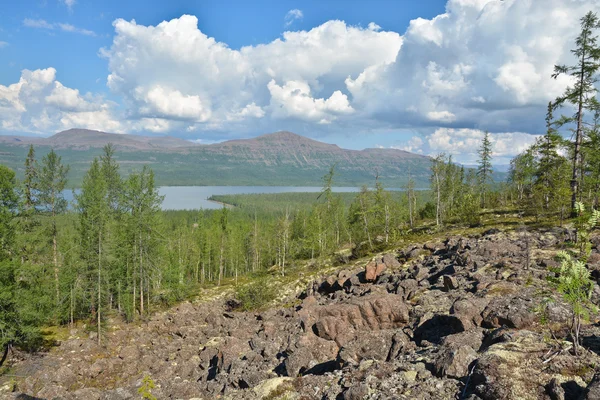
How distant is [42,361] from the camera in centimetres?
2628

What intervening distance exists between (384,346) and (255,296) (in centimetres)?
2651

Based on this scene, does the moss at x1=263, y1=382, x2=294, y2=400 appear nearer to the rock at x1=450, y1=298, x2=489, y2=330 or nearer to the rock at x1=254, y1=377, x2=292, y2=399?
the rock at x1=254, y1=377, x2=292, y2=399

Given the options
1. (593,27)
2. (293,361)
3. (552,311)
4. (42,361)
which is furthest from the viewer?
(593,27)

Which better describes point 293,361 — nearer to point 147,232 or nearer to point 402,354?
point 402,354

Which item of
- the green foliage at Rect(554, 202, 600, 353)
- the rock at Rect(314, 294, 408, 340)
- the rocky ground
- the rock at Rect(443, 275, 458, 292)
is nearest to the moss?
the rocky ground

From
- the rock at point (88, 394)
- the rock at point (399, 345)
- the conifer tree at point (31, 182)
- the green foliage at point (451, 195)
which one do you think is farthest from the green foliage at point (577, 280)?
the green foliage at point (451, 195)

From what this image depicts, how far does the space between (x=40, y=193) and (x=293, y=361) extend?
33349mm

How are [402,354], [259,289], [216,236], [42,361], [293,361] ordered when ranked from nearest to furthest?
[402,354] → [293,361] → [42,361] → [259,289] → [216,236]

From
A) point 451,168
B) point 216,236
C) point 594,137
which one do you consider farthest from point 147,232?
point 451,168

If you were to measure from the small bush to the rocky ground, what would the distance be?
16.3 feet

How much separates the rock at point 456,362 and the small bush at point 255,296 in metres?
30.8

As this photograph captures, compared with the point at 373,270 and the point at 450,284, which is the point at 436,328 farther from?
the point at 373,270

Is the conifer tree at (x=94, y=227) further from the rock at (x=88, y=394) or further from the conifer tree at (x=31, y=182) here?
the rock at (x=88, y=394)

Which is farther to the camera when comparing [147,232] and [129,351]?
[147,232]
